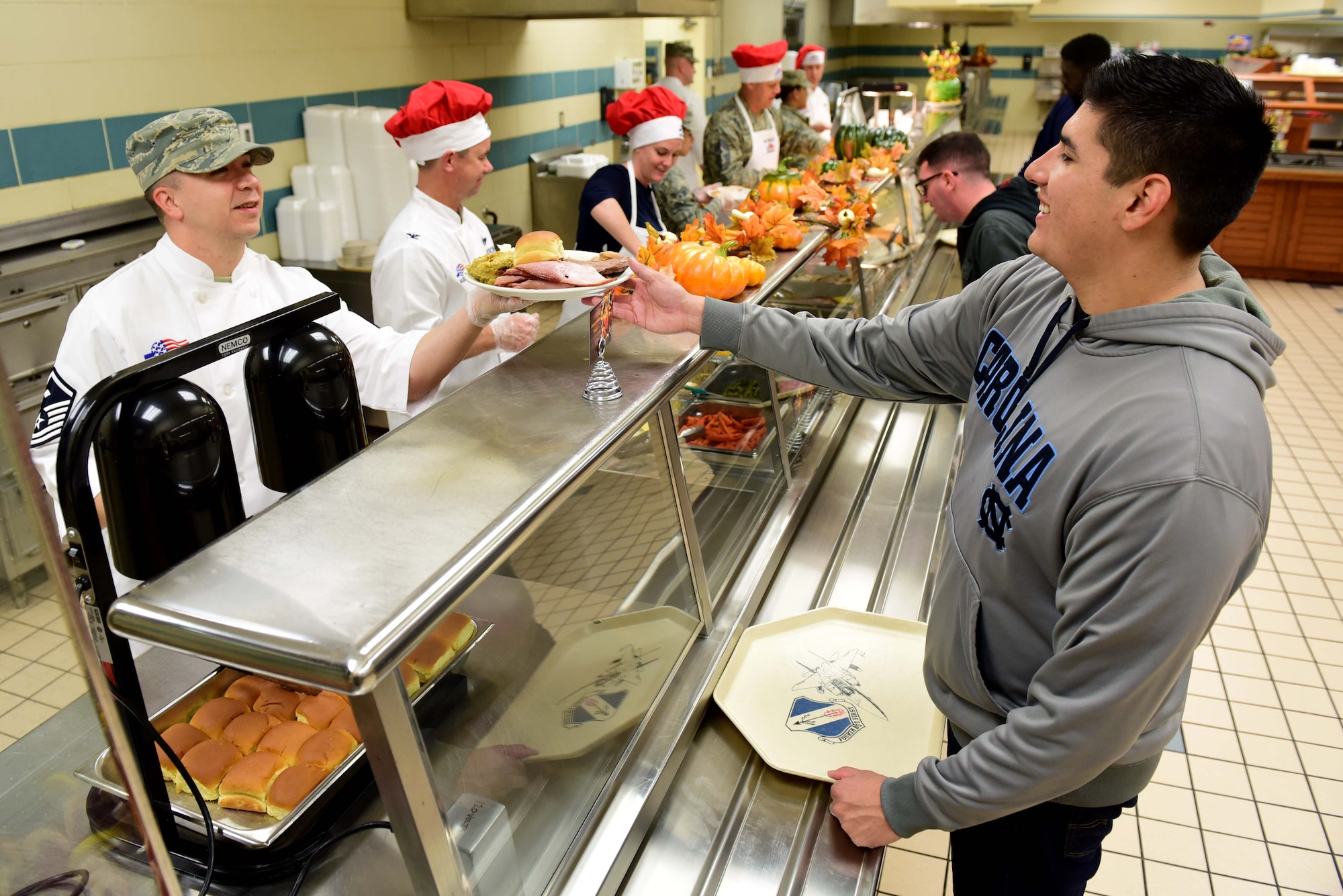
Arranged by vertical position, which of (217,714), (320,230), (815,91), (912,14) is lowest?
(217,714)

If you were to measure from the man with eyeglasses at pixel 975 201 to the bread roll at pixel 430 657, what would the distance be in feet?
7.31

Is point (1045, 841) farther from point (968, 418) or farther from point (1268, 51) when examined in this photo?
point (1268, 51)

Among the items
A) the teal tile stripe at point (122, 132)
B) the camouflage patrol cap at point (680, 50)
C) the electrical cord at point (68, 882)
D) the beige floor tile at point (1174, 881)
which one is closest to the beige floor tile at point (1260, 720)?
the beige floor tile at point (1174, 881)

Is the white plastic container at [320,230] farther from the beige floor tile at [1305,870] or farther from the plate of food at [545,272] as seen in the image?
the beige floor tile at [1305,870]

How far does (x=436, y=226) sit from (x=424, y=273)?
0.20 m

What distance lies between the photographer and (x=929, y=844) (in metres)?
2.57

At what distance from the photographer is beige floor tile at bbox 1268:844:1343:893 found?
→ 248 centimetres

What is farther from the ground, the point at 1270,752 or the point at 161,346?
the point at 161,346

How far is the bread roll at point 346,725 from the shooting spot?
132cm

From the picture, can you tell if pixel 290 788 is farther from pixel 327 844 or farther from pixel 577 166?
pixel 577 166

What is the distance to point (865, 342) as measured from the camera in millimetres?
1820

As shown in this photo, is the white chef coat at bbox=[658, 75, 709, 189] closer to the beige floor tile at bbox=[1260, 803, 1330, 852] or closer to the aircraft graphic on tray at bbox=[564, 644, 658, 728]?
the beige floor tile at bbox=[1260, 803, 1330, 852]

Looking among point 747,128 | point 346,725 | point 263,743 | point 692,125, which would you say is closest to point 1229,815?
point 346,725

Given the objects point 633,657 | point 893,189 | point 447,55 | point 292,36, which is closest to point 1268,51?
point 893,189
